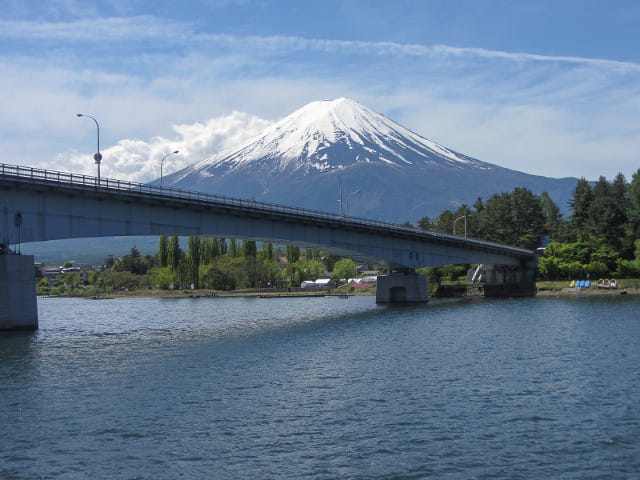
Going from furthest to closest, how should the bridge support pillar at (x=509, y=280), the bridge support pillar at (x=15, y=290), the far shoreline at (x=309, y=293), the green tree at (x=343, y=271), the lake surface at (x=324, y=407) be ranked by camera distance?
the green tree at (x=343, y=271) < the bridge support pillar at (x=509, y=280) < the far shoreline at (x=309, y=293) < the bridge support pillar at (x=15, y=290) < the lake surface at (x=324, y=407)

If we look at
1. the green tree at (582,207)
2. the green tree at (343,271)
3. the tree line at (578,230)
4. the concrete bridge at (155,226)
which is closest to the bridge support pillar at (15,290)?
the concrete bridge at (155,226)

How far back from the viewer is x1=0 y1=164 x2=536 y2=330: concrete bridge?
5572cm

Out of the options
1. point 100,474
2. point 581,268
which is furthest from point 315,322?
point 581,268

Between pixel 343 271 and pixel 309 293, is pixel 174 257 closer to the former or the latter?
pixel 309 293

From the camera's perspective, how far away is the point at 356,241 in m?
93.7

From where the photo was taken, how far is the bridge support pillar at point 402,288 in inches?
4119

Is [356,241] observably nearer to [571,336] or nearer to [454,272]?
[571,336]

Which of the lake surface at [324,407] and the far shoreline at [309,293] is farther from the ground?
the far shoreline at [309,293]

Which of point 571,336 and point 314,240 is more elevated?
point 314,240

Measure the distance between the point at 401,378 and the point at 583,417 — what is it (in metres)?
11.2

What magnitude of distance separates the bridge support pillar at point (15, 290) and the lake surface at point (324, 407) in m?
2.91

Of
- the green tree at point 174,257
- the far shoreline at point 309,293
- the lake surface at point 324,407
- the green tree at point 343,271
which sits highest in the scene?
the green tree at point 174,257

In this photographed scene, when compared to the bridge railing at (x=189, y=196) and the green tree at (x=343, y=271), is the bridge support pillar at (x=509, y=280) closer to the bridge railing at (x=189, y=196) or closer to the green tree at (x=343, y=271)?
the bridge railing at (x=189, y=196)

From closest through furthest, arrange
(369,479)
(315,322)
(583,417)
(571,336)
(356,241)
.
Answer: (369,479) → (583,417) → (571,336) → (315,322) → (356,241)
